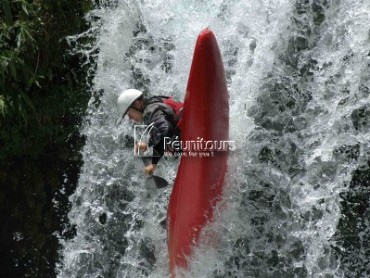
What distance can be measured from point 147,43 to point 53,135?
954mm

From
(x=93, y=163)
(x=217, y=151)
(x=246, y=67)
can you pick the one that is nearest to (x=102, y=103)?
(x=93, y=163)

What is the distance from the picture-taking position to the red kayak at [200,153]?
3012 millimetres

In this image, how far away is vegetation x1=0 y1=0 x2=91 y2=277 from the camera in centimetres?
416

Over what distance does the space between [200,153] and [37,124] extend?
175 cm

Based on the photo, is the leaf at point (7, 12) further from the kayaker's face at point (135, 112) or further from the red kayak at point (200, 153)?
the red kayak at point (200, 153)

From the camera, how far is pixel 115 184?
4.12 m

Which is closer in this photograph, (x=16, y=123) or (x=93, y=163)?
(x=93, y=163)

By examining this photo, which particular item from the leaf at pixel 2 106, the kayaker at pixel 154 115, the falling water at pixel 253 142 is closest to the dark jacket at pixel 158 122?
the kayaker at pixel 154 115

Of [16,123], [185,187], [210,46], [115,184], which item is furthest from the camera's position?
[16,123]

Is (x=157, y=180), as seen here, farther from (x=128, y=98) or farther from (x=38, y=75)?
(x=38, y=75)

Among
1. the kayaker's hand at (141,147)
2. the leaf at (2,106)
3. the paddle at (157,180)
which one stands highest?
the leaf at (2,106)

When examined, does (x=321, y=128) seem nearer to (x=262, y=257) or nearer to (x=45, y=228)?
(x=262, y=257)

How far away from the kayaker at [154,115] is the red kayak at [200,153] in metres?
0.07

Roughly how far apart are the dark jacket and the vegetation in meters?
1.23
